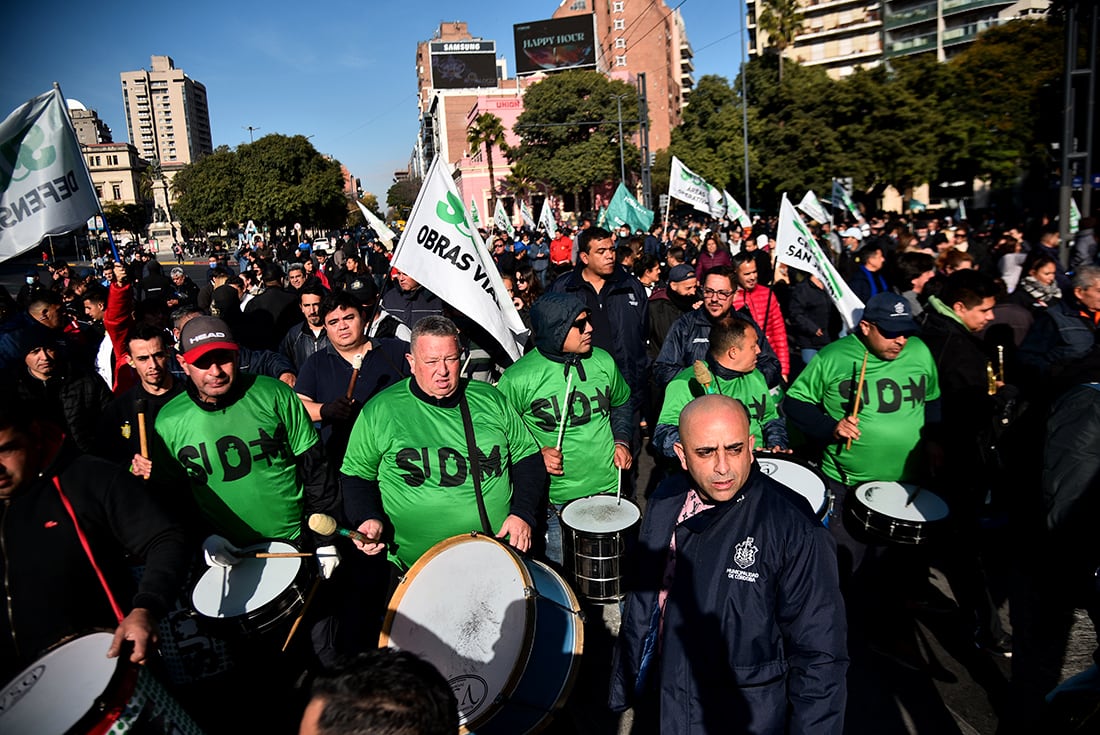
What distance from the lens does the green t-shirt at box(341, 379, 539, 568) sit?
3.56 metres

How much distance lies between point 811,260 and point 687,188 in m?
9.66

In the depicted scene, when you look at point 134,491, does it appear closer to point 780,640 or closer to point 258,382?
point 258,382

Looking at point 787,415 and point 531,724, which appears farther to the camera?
point 787,415

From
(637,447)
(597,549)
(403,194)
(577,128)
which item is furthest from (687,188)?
(403,194)

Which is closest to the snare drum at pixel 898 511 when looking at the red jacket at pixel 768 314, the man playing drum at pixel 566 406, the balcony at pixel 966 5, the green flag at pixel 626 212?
the man playing drum at pixel 566 406

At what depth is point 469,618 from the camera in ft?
9.07

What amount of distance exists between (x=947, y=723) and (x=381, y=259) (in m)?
16.1

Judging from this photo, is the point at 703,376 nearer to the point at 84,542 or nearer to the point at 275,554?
the point at 275,554

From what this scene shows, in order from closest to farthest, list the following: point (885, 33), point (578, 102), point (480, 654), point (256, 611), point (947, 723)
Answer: point (480, 654)
point (256, 611)
point (947, 723)
point (578, 102)
point (885, 33)

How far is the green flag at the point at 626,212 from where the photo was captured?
18172 mm

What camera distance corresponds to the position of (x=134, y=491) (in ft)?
9.36

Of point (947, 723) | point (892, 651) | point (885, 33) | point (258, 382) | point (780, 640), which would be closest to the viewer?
point (780, 640)

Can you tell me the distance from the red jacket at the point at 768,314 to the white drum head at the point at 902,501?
3075 mm

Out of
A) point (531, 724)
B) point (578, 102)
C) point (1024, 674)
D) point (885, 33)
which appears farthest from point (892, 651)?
point (885, 33)
